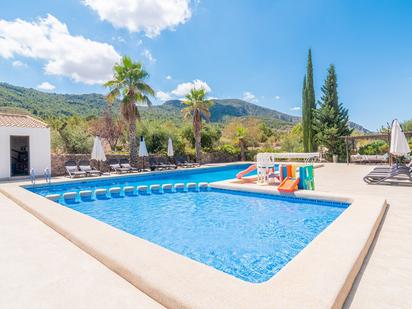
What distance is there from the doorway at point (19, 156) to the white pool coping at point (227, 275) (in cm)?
1356

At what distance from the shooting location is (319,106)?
84.5ft

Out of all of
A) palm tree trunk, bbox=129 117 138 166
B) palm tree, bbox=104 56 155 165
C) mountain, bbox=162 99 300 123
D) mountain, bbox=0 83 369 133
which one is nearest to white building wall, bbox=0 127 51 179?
palm tree, bbox=104 56 155 165

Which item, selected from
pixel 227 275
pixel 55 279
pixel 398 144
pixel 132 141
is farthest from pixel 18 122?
pixel 398 144

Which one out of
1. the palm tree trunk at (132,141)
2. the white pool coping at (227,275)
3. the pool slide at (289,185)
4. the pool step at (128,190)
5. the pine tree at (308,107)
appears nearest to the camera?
the white pool coping at (227,275)

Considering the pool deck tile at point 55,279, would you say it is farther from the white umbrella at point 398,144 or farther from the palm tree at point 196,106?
the palm tree at point 196,106

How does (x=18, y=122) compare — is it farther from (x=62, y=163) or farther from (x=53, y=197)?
(x=53, y=197)

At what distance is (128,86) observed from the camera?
16734 millimetres

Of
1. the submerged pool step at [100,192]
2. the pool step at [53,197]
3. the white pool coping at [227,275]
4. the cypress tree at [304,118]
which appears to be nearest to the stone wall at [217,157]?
the cypress tree at [304,118]

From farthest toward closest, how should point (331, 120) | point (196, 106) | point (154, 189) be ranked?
point (331, 120) < point (196, 106) < point (154, 189)

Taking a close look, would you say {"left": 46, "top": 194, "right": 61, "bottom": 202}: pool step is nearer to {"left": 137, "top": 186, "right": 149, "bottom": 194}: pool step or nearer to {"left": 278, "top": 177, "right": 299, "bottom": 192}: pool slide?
{"left": 137, "top": 186, "right": 149, "bottom": 194}: pool step

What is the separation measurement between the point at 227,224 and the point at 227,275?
349 centimetres

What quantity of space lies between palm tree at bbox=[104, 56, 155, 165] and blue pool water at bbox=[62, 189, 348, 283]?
28.7 ft

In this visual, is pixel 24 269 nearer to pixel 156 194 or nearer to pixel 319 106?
pixel 156 194

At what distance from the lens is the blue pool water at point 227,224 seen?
4.49m
